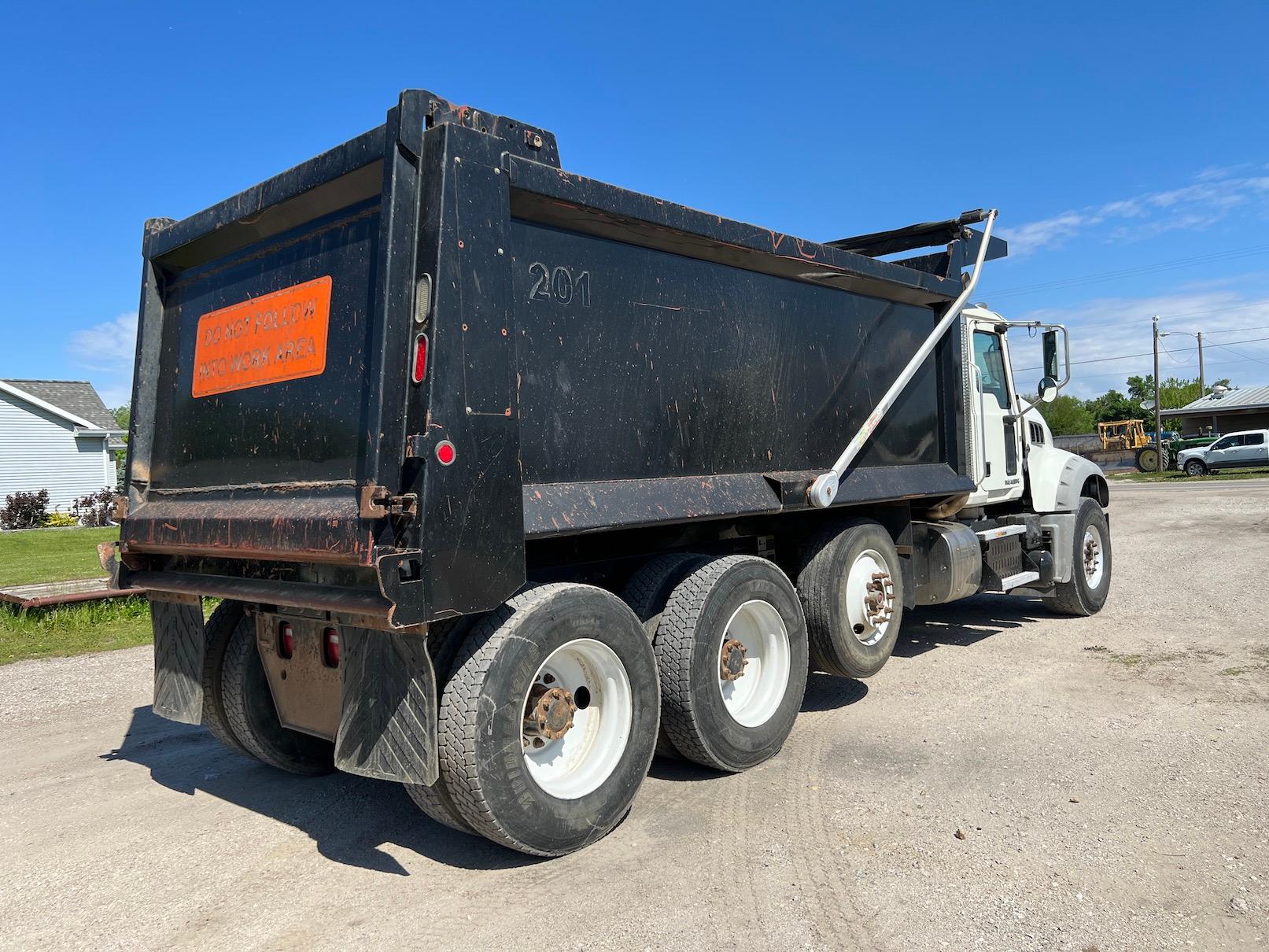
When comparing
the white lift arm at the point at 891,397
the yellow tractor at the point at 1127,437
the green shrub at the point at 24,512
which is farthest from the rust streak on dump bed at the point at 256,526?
the yellow tractor at the point at 1127,437

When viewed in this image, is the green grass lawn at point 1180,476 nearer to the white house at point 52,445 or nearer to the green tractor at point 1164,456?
the green tractor at point 1164,456

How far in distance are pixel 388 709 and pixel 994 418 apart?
5963 mm

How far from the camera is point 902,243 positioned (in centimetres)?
739

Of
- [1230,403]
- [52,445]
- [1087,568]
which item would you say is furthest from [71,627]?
[1230,403]

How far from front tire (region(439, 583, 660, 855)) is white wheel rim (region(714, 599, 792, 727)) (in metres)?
0.87

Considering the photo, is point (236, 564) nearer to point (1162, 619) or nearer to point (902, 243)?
point (902, 243)

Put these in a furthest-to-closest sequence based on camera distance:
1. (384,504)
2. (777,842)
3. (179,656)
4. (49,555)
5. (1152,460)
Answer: (1152,460) → (49,555) → (179,656) → (777,842) → (384,504)

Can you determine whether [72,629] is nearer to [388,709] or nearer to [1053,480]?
[388,709]

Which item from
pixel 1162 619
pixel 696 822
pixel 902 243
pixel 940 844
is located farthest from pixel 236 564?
pixel 1162 619

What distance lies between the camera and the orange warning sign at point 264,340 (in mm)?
3900

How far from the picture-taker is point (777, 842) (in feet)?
12.6

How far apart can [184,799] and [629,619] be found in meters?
2.51

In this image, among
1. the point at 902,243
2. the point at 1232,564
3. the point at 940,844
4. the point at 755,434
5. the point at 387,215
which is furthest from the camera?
the point at 1232,564

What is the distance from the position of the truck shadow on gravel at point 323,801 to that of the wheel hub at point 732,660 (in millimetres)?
1408
